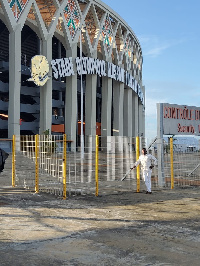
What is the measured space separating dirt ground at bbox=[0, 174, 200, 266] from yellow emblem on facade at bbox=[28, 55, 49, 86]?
3470 centimetres

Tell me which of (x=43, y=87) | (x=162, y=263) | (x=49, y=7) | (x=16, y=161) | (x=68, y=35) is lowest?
(x=162, y=263)

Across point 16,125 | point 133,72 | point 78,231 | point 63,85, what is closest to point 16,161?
point 78,231

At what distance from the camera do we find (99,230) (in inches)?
287

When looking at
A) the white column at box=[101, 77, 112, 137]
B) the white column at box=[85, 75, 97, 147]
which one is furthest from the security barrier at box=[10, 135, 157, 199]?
the white column at box=[101, 77, 112, 137]

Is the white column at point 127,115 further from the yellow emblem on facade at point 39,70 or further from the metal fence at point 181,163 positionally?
the metal fence at point 181,163

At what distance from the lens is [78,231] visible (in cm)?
718

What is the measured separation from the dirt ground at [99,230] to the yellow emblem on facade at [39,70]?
114 ft

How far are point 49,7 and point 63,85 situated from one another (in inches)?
545

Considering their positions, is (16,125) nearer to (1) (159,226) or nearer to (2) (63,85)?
(2) (63,85)

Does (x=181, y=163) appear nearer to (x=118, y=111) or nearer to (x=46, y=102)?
(x=46, y=102)

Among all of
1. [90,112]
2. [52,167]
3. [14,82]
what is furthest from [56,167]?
[90,112]

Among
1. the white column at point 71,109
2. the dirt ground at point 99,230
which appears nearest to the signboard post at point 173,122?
the dirt ground at point 99,230

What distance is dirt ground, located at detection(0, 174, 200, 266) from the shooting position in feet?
18.1

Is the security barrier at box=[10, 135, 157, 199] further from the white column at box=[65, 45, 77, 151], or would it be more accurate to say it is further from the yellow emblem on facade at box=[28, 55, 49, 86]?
the white column at box=[65, 45, 77, 151]
